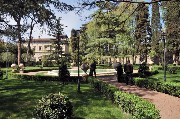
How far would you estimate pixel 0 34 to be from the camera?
18922 mm

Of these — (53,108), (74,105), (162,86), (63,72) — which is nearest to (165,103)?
(162,86)

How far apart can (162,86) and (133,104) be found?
7.45 meters

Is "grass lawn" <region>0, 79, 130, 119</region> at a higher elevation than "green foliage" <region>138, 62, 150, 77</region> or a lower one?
lower

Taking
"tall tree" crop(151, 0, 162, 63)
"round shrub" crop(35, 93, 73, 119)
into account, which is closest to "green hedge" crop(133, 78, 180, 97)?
"round shrub" crop(35, 93, 73, 119)

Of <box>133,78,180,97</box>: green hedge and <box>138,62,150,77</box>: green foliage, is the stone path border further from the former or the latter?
<box>138,62,150,77</box>: green foliage

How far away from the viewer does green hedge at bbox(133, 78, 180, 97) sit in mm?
17109

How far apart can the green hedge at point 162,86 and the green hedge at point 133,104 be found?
3926 millimetres

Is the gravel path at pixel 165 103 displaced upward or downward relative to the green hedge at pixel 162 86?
downward

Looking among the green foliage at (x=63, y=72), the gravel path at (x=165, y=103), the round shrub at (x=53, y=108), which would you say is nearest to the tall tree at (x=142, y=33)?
the green foliage at (x=63, y=72)

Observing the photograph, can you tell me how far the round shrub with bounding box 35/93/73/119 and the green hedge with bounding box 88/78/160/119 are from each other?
262cm

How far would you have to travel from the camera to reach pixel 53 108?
10742mm

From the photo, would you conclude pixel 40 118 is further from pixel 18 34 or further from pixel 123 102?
pixel 18 34

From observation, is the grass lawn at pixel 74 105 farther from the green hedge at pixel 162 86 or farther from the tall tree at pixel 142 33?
the tall tree at pixel 142 33

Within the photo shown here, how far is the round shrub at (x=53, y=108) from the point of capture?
1057 centimetres
